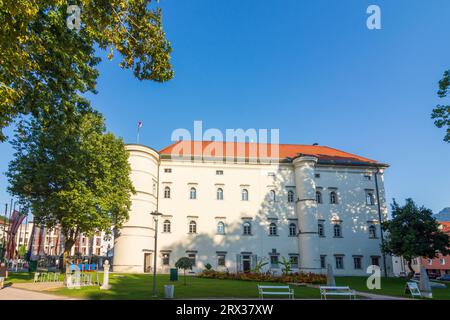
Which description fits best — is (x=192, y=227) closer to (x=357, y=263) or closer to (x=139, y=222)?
(x=139, y=222)

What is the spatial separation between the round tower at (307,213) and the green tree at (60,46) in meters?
Result: 31.1

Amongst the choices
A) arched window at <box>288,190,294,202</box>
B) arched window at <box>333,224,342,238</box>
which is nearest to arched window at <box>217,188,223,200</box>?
arched window at <box>288,190,294,202</box>

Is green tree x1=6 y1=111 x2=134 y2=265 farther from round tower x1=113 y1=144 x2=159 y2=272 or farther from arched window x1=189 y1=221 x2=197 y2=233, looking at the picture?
arched window x1=189 y1=221 x2=197 y2=233

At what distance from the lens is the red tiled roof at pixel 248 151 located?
137ft

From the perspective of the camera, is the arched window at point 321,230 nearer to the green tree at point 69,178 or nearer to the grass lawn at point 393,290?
the grass lawn at point 393,290

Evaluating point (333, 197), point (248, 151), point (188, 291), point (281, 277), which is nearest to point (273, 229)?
point (333, 197)

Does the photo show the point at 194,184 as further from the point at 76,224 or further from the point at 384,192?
the point at 384,192

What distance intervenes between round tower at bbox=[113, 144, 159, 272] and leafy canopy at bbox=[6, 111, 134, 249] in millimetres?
6834

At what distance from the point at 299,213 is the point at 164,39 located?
107 ft

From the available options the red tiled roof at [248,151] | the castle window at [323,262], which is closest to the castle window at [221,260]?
the castle window at [323,262]

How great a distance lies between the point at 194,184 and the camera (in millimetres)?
39844

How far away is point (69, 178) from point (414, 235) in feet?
104

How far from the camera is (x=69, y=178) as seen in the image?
25828mm
